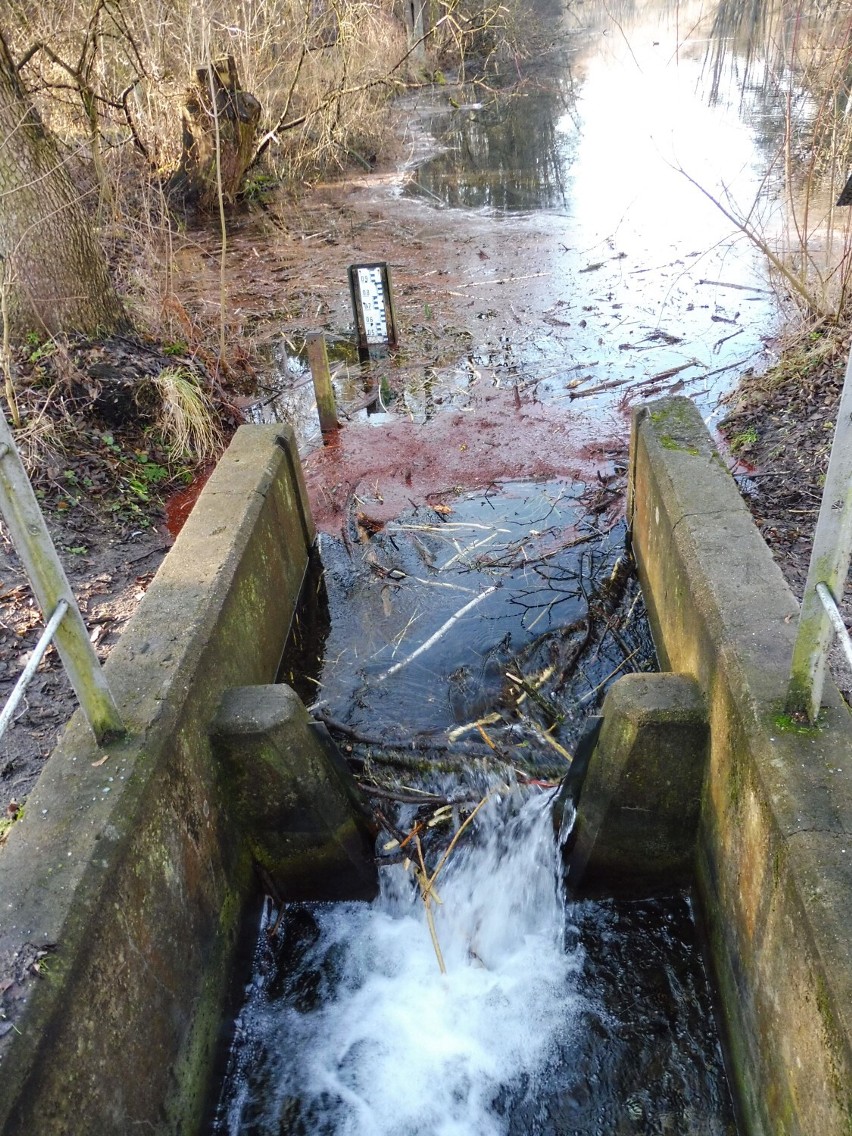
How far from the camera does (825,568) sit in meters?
2.64

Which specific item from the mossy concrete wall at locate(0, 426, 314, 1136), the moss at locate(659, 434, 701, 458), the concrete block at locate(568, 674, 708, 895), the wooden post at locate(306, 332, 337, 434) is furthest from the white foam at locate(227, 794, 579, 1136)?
the wooden post at locate(306, 332, 337, 434)

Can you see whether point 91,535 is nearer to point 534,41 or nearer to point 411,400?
point 411,400

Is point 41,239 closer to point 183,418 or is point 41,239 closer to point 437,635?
point 183,418

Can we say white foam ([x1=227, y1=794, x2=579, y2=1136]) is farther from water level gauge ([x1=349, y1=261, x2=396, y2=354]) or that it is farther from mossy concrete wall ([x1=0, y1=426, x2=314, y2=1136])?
water level gauge ([x1=349, y1=261, x2=396, y2=354])

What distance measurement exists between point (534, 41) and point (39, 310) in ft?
104

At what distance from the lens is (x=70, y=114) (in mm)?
10914

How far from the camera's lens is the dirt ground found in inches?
208

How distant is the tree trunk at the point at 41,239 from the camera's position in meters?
6.94

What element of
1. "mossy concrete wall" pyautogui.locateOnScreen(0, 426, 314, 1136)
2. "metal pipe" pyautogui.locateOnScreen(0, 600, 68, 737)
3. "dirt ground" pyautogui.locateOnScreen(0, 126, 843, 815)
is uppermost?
"metal pipe" pyautogui.locateOnScreen(0, 600, 68, 737)

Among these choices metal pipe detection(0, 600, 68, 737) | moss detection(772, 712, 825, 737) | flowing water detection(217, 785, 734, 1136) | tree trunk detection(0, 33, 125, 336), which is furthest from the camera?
tree trunk detection(0, 33, 125, 336)

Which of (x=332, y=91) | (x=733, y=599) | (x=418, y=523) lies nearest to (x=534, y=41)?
(x=332, y=91)

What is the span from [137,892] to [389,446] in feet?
18.0

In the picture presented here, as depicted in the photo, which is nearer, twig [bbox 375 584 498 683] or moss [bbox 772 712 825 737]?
moss [bbox 772 712 825 737]

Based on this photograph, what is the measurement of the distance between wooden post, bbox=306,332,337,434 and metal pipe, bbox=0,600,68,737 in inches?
217
